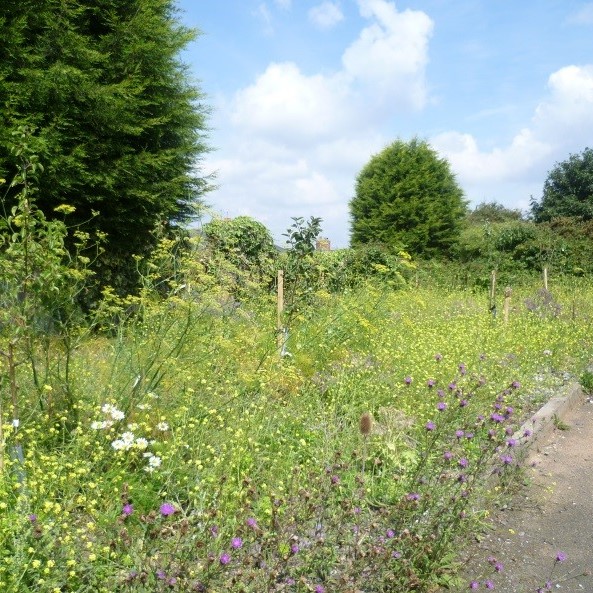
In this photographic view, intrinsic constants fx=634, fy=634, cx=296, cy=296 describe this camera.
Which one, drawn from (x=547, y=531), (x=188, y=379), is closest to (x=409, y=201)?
(x=188, y=379)

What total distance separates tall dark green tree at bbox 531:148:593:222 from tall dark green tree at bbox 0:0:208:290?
23.8 metres

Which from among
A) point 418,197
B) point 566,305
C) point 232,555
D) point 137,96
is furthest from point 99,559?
point 418,197

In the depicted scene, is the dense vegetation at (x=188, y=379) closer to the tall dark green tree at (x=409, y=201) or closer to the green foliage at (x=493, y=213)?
the tall dark green tree at (x=409, y=201)

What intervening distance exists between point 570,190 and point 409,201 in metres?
13.9

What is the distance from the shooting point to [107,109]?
26.8 ft

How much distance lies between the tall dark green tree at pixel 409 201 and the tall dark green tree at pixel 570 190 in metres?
10.3

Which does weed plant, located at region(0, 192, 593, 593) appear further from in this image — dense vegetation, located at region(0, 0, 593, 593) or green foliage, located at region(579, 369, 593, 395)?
green foliage, located at region(579, 369, 593, 395)

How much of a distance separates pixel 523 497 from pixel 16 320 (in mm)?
3655

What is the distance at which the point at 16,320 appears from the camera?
3660 millimetres

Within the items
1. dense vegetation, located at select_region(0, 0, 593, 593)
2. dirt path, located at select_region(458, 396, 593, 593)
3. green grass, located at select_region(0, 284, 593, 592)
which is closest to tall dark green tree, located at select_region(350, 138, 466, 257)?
dense vegetation, located at select_region(0, 0, 593, 593)

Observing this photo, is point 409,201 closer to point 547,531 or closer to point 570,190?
point 570,190

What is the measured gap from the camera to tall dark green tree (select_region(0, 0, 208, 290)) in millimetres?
7652

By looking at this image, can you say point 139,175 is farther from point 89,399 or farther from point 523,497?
point 523,497

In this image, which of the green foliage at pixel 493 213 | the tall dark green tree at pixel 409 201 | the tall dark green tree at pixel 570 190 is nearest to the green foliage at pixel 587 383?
the tall dark green tree at pixel 409 201
